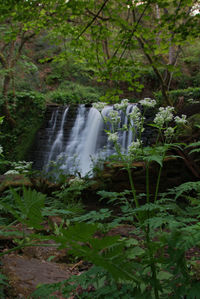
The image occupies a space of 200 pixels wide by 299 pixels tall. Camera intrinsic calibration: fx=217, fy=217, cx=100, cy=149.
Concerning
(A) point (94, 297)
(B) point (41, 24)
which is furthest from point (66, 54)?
(A) point (94, 297)

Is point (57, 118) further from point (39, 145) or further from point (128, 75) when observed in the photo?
point (128, 75)

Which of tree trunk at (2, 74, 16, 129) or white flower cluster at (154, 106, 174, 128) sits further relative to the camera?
tree trunk at (2, 74, 16, 129)

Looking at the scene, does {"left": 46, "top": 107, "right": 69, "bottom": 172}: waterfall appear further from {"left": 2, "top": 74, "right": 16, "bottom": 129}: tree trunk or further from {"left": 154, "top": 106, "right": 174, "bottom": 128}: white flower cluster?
{"left": 154, "top": 106, "right": 174, "bottom": 128}: white flower cluster

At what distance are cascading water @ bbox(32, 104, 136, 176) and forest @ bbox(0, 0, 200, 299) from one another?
66 millimetres

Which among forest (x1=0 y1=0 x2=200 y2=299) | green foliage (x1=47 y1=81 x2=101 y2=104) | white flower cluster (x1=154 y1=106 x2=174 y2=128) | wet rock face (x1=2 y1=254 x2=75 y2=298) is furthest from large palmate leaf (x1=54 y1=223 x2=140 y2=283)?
green foliage (x1=47 y1=81 x2=101 y2=104)

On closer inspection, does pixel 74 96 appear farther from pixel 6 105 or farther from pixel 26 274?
pixel 26 274

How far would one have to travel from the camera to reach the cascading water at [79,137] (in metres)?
10.4

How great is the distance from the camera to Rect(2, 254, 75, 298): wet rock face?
1559 mm

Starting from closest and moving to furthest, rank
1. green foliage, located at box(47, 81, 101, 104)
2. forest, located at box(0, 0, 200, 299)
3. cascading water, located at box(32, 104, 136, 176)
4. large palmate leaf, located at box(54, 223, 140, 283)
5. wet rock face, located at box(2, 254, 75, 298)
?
1. large palmate leaf, located at box(54, 223, 140, 283)
2. forest, located at box(0, 0, 200, 299)
3. wet rock face, located at box(2, 254, 75, 298)
4. cascading water, located at box(32, 104, 136, 176)
5. green foliage, located at box(47, 81, 101, 104)

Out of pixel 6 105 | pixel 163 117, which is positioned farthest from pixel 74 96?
pixel 163 117

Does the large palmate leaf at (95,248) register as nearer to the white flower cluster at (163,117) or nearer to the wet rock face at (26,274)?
the wet rock face at (26,274)

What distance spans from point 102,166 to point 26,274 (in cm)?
551

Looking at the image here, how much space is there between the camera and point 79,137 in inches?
452

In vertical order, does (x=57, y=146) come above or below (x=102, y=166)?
above
